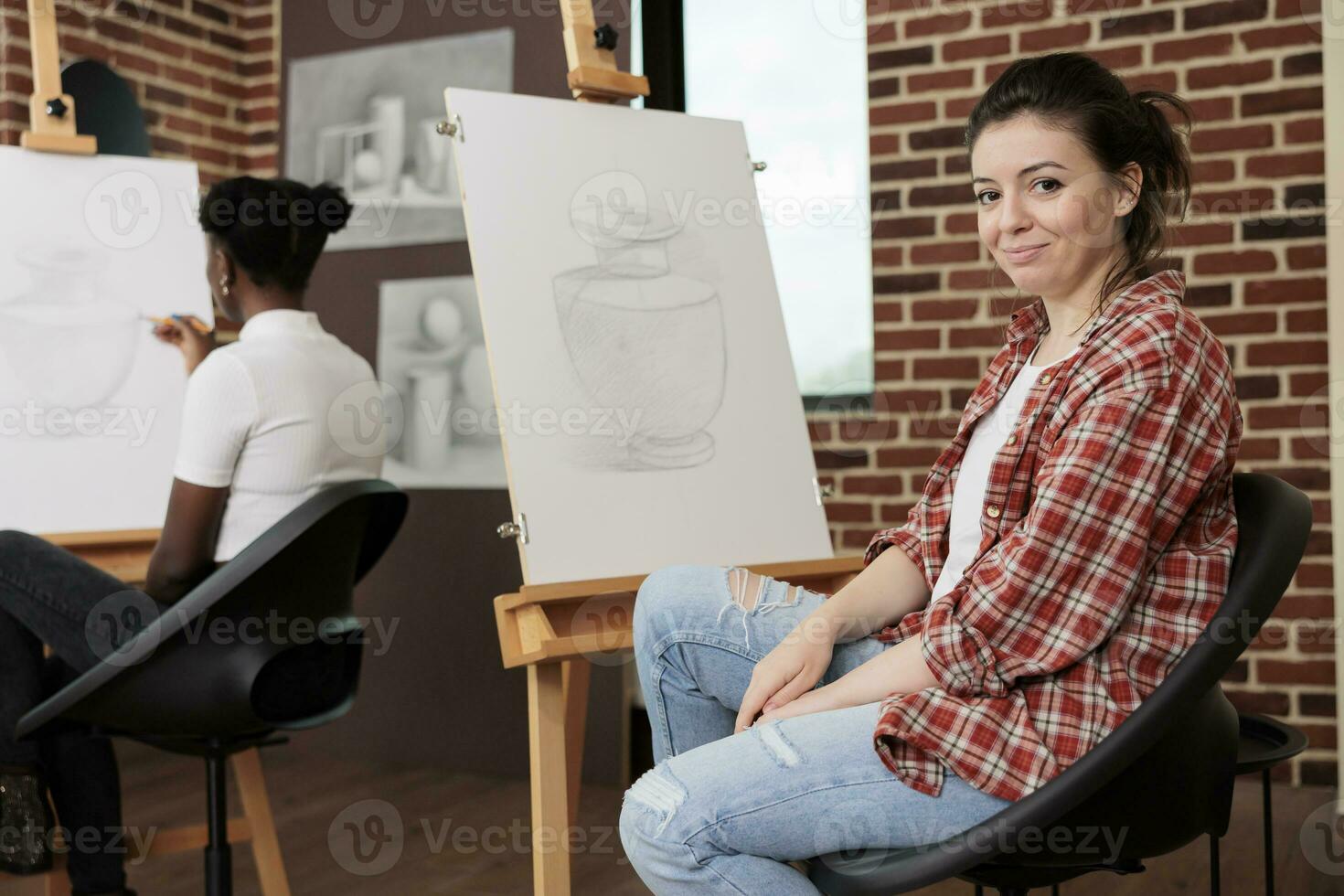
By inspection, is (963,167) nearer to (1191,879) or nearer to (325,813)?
(1191,879)

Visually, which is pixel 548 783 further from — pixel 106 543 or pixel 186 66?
pixel 186 66

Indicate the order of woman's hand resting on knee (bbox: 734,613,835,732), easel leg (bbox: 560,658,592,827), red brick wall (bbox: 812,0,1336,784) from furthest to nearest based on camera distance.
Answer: red brick wall (bbox: 812,0,1336,784), easel leg (bbox: 560,658,592,827), woman's hand resting on knee (bbox: 734,613,835,732)

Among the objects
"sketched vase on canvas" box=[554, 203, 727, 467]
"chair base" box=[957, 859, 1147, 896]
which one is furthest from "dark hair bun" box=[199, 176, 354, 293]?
"chair base" box=[957, 859, 1147, 896]

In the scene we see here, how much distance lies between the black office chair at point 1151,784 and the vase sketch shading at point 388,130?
7.48 ft

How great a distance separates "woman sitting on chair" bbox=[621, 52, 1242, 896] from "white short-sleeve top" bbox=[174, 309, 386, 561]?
3.35ft

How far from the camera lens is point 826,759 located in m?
1.11

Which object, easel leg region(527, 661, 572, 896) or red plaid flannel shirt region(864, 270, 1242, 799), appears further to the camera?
easel leg region(527, 661, 572, 896)

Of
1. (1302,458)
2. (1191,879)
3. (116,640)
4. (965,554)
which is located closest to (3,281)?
(116,640)

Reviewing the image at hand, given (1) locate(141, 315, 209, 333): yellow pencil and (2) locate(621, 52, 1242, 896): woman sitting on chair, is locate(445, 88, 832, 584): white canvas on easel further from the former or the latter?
(1) locate(141, 315, 209, 333): yellow pencil

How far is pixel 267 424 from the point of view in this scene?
1.94 metres

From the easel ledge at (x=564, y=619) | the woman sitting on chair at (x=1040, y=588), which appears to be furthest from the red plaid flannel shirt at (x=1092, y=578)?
the easel ledge at (x=564, y=619)

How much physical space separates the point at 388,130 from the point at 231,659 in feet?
6.04

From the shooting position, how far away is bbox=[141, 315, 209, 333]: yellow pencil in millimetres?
2504

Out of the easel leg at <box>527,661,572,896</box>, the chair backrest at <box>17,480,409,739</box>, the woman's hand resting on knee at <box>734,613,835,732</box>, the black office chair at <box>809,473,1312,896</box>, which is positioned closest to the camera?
the black office chair at <box>809,473,1312,896</box>
